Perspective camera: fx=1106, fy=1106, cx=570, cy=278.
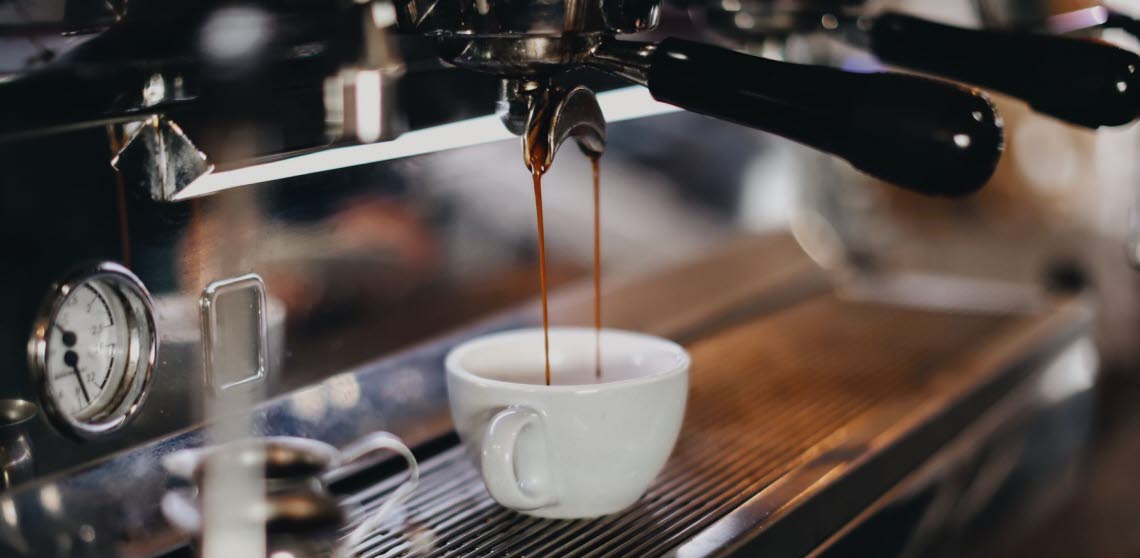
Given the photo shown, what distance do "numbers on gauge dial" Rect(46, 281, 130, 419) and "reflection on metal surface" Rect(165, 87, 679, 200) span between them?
2.3 inches

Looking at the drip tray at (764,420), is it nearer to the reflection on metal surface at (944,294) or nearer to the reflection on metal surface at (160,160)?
the reflection on metal surface at (944,294)

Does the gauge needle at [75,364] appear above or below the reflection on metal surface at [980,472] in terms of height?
above

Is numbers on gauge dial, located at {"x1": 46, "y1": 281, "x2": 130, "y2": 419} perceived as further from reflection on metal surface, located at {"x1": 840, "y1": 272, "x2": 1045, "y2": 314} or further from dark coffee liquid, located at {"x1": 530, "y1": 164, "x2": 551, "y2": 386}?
reflection on metal surface, located at {"x1": 840, "y1": 272, "x2": 1045, "y2": 314}

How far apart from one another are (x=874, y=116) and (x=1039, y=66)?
0.22m

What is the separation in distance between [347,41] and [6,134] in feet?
0.62

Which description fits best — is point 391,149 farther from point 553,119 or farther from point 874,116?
point 874,116

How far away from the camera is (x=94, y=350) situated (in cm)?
47

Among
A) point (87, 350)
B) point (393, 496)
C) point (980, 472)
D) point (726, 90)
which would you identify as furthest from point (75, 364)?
point (980, 472)

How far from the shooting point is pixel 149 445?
0.50 meters

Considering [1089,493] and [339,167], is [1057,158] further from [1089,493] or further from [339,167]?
[339,167]

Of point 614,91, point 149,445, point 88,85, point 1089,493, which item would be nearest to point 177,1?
point 88,85

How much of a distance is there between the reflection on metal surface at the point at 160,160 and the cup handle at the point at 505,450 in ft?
0.58

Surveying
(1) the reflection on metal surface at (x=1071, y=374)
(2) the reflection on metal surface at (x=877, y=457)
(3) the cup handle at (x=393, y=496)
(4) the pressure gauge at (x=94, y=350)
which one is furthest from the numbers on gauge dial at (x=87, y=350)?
(1) the reflection on metal surface at (x=1071, y=374)

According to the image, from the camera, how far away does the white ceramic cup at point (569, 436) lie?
483 millimetres
